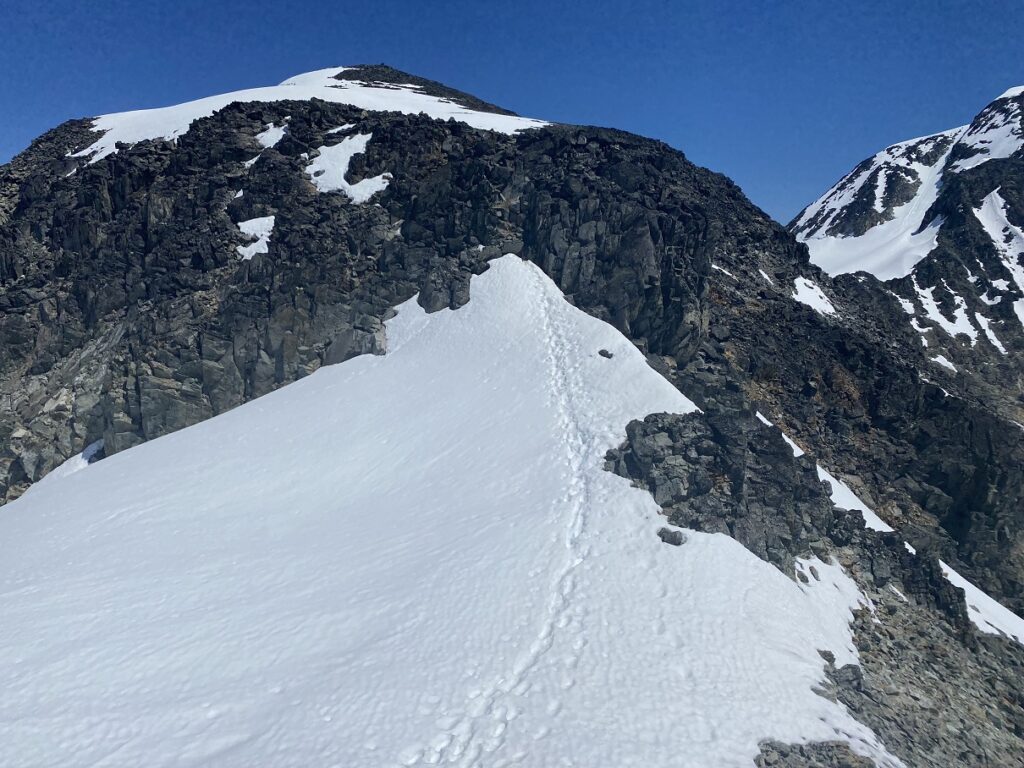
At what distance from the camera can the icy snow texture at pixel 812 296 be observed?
4072 cm

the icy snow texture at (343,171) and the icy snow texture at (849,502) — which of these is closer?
the icy snow texture at (849,502)

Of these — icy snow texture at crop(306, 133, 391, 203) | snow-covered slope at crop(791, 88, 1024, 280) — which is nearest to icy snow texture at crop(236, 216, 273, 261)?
icy snow texture at crop(306, 133, 391, 203)

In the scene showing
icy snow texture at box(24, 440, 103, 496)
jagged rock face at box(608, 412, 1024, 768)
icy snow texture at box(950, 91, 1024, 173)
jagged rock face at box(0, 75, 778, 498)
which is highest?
icy snow texture at box(950, 91, 1024, 173)

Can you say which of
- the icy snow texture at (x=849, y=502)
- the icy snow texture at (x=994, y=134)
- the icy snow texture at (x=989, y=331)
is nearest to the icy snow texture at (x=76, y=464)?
the icy snow texture at (x=849, y=502)

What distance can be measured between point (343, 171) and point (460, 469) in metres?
26.1

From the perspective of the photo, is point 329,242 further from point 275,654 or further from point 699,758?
point 699,758

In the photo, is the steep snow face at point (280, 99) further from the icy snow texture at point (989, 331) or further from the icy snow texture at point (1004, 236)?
the icy snow texture at point (1004, 236)

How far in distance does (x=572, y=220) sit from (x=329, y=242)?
45.7 feet

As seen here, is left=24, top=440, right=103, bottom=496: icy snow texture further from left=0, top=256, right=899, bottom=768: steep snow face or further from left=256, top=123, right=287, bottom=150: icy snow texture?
left=256, top=123, right=287, bottom=150: icy snow texture

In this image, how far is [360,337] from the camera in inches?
1340

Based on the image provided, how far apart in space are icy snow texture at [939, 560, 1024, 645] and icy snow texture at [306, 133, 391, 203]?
116 ft

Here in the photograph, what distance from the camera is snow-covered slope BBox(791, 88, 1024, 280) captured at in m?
84.4

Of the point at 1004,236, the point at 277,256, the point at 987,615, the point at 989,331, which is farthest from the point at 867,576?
the point at 1004,236

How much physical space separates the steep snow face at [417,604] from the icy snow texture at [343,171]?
16866mm
